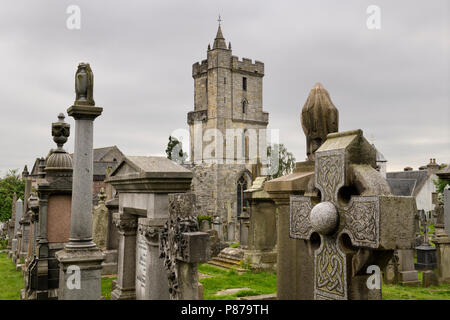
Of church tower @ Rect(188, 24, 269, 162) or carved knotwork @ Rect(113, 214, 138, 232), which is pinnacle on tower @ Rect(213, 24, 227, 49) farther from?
carved knotwork @ Rect(113, 214, 138, 232)

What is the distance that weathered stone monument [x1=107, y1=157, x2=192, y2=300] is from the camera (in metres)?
5.08

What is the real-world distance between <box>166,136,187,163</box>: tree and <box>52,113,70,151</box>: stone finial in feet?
105

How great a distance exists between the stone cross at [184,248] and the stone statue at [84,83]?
217cm

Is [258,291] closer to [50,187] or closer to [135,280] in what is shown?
[135,280]

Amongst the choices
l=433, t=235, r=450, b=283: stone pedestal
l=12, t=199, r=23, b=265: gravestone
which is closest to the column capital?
l=433, t=235, r=450, b=283: stone pedestal

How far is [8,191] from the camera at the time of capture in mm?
31984

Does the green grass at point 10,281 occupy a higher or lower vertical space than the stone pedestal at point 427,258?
lower

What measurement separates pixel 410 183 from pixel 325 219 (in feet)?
143

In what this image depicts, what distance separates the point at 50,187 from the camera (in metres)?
7.34

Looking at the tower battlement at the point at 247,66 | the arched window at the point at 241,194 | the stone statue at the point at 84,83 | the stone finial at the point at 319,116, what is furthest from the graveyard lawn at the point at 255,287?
the tower battlement at the point at 247,66

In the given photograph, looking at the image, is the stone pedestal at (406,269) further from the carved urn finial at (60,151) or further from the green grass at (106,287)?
the carved urn finial at (60,151)

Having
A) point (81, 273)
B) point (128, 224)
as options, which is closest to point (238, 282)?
point (128, 224)

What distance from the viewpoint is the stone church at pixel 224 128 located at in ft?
125
